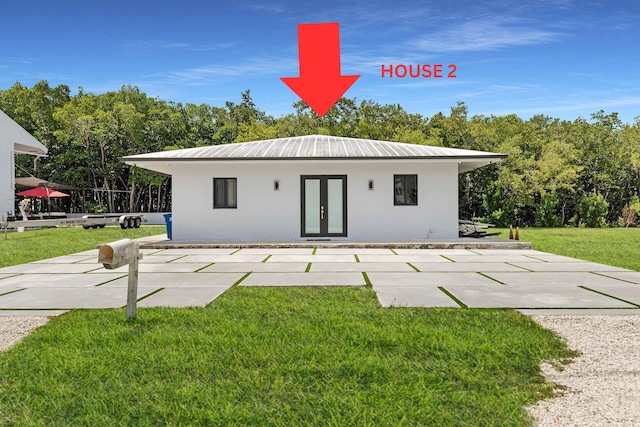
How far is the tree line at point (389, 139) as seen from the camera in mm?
25297

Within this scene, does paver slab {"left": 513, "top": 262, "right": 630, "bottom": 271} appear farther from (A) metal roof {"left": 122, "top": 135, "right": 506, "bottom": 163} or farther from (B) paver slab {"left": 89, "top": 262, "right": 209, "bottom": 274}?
(B) paver slab {"left": 89, "top": 262, "right": 209, "bottom": 274}

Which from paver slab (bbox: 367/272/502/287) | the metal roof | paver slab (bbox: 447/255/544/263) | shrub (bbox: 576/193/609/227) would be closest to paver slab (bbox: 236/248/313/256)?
the metal roof

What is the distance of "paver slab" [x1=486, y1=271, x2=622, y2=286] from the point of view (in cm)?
657

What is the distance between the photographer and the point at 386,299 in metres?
5.45

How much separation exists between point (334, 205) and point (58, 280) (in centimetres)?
848

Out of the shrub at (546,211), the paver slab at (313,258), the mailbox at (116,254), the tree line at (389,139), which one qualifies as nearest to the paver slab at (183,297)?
the mailbox at (116,254)

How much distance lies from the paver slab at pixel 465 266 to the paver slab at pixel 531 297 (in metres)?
1.87

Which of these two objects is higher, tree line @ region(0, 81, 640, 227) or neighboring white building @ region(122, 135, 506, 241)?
tree line @ region(0, 81, 640, 227)

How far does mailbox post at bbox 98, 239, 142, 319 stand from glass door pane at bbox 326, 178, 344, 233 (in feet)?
31.3

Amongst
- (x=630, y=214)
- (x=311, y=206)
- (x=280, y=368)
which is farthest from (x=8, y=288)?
(x=630, y=214)

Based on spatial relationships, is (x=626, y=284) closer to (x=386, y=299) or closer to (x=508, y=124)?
(x=386, y=299)

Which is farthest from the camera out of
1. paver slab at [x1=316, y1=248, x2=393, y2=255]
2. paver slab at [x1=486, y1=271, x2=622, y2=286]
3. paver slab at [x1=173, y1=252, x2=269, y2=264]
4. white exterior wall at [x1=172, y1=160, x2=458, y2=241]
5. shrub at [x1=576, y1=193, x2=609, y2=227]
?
shrub at [x1=576, y1=193, x2=609, y2=227]

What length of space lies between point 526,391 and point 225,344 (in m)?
2.25

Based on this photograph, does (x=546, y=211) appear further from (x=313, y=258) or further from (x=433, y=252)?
(x=313, y=258)
